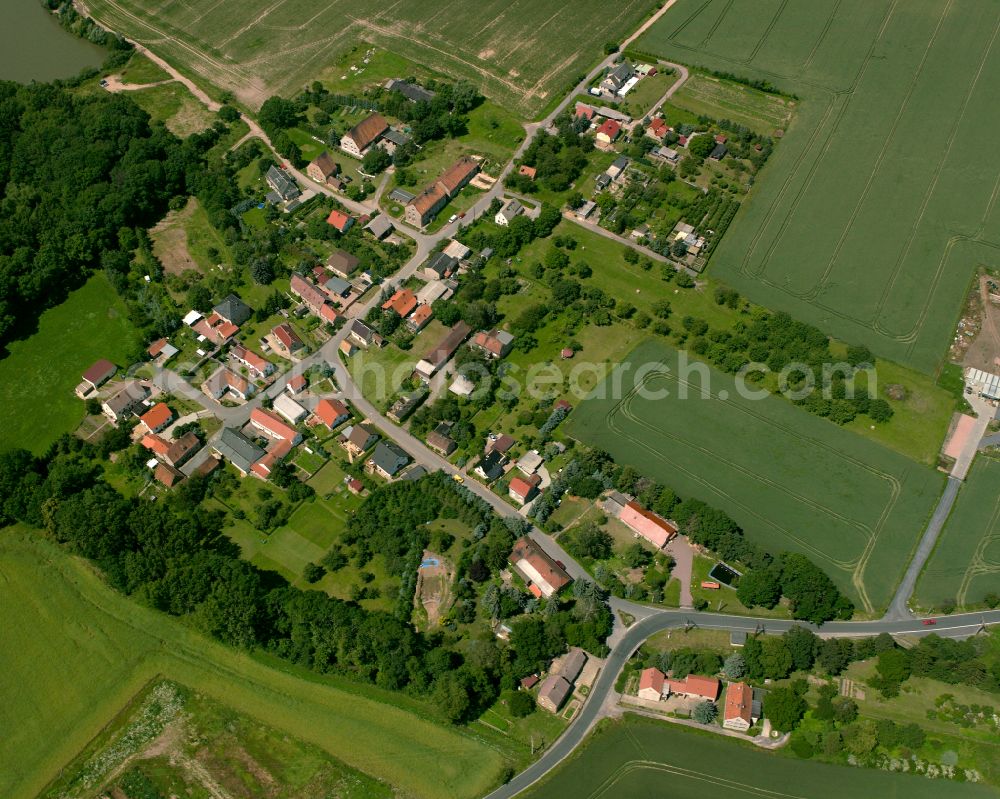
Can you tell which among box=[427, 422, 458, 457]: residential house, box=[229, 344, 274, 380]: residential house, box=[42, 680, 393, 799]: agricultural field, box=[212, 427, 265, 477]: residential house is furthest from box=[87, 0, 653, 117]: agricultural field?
box=[42, 680, 393, 799]: agricultural field

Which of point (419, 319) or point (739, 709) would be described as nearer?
point (739, 709)

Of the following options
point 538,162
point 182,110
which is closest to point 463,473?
point 538,162

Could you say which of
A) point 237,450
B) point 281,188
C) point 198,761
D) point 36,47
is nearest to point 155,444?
point 237,450

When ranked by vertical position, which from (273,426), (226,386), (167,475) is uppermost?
(226,386)

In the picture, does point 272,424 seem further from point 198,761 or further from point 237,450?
point 198,761

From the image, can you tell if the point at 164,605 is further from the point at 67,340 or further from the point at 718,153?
the point at 718,153

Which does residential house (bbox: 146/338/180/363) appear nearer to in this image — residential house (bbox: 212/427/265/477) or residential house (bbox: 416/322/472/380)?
residential house (bbox: 212/427/265/477)

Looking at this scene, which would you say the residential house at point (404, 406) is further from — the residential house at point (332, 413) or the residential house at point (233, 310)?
the residential house at point (233, 310)
